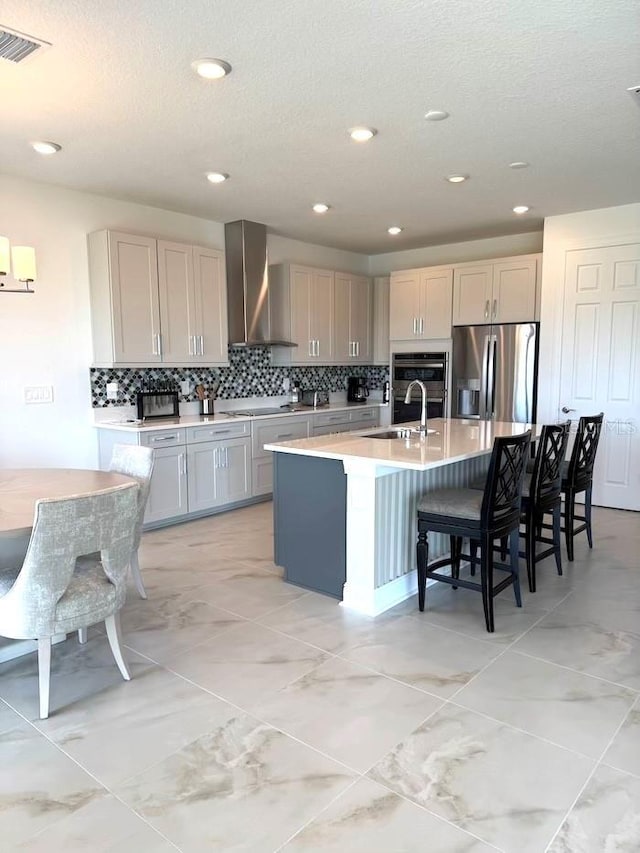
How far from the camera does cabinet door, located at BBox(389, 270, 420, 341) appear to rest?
6.45m

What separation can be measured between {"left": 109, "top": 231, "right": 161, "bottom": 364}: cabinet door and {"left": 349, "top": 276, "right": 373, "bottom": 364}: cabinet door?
2.64 meters

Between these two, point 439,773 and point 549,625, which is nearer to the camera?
point 439,773

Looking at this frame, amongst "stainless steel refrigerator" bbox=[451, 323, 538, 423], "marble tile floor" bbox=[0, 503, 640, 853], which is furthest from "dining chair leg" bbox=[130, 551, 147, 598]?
"stainless steel refrigerator" bbox=[451, 323, 538, 423]

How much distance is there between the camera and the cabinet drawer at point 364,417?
21.4 feet

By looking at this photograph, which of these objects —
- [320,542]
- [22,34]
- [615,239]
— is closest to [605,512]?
[615,239]

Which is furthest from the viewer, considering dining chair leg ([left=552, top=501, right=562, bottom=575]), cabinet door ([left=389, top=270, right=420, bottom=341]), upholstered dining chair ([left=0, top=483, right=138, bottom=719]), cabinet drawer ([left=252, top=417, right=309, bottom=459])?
cabinet door ([left=389, top=270, right=420, bottom=341])

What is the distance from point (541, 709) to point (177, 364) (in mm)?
3794

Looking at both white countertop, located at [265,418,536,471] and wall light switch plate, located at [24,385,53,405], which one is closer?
white countertop, located at [265,418,536,471]

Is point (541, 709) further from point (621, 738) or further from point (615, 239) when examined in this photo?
point (615, 239)

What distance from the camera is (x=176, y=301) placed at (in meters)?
4.93

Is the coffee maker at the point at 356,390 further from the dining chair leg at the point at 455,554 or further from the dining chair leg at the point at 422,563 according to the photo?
the dining chair leg at the point at 422,563

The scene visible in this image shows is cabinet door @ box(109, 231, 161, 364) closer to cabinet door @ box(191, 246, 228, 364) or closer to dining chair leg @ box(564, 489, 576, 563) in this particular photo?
cabinet door @ box(191, 246, 228, 364)

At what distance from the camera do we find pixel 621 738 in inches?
83.0

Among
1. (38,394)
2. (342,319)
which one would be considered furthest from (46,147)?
(342,319)
